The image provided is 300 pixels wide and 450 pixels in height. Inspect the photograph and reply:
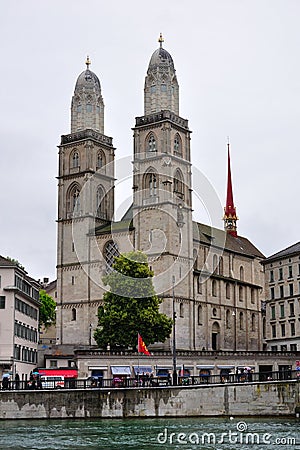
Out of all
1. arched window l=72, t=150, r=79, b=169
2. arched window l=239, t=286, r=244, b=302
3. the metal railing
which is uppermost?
arched window l=72, t=150, r=79, b=169

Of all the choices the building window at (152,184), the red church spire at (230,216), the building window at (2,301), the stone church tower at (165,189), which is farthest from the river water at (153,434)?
the red church spire at (230,216)

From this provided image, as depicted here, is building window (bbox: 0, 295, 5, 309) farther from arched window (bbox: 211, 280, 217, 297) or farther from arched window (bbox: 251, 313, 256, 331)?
arched window (bbox: 251, 313, 256, 331)

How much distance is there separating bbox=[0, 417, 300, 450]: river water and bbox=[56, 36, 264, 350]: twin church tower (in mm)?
42921

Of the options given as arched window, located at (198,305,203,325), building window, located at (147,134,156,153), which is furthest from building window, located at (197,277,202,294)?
building window, located at (147,134,156,153)

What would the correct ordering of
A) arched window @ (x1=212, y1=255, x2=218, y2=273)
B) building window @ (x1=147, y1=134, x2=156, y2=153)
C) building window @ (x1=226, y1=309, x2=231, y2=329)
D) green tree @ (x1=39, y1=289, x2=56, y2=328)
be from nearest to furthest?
building window @ (x1=147, y1=134, x2=156, y2=153) < building window @ (x1=226, y1=309, x2=231, y2=329) < arched window @ (x1=212, y1=255, x2=218, y2=273) < green tree @ (x1=39, y1=289, x2=56, y2=328)

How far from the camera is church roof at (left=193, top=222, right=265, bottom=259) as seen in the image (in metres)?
115

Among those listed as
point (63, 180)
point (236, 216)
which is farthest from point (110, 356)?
point (236, 216)

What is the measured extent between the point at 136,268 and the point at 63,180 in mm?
30125

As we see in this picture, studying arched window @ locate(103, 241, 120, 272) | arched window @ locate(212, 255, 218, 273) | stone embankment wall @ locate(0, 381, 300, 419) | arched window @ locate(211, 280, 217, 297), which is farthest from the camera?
arched window @ locate(212, 255, 218, 273)

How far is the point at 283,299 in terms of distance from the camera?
102 meters

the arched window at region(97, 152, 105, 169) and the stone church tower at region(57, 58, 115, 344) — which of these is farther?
the arched window at region(97, 152, 105, 169)

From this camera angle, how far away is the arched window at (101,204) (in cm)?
11250

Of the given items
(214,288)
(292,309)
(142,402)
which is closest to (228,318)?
(214,288)

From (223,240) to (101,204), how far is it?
20.7 m
